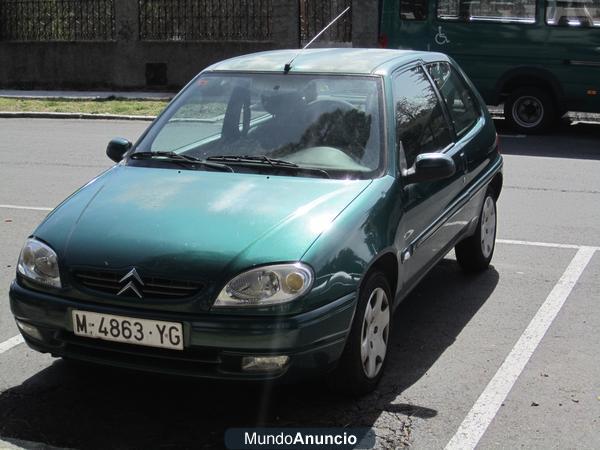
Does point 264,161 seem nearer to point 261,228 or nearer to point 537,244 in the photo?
point 261,228

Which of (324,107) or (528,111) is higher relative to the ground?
(324,107)

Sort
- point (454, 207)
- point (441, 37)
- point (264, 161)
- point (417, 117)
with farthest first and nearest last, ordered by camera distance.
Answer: point (441, 37)
point (454, 207)
point (417, 117)
point (264, 161)

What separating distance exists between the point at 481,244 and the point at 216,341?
10.6 ft

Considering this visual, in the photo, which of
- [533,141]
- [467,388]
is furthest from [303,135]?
[533,141]

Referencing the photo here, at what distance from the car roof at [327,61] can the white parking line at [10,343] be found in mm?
1974

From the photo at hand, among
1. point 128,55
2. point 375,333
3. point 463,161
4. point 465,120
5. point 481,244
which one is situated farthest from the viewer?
point 128,55

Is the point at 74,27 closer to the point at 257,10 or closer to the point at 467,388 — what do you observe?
the point at 257,10

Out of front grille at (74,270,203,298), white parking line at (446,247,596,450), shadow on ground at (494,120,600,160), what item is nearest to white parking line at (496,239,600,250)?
white parking line at (446,247,596,450)

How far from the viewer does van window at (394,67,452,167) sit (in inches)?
→ 216

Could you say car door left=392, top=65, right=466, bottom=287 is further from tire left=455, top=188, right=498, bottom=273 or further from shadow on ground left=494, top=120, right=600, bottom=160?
shadow on ground left=494, top=120, right=600, bottom=160

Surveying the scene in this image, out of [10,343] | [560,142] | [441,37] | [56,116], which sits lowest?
[56,116]

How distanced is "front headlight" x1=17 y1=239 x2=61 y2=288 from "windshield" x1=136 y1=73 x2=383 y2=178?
1.13 m

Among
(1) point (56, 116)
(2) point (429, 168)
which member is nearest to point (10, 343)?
(2) point (429, 168)

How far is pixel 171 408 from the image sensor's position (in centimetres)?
471
